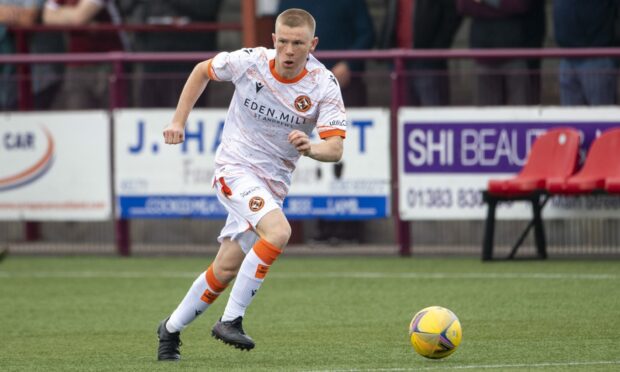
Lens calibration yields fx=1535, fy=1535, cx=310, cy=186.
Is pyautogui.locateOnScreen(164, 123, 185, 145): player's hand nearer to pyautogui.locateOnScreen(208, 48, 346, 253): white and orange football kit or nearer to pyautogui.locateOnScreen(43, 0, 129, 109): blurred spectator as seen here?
pyautogui.locateOnScreen(208, 48, 346, 253): white and orange football kit

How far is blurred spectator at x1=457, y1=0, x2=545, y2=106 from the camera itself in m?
13.8

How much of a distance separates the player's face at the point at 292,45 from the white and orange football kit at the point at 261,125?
0.15 meters

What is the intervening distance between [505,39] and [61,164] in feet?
14.3

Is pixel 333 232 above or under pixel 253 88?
under

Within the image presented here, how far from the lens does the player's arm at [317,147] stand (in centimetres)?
749

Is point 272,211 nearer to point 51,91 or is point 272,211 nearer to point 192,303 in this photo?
point 192,303

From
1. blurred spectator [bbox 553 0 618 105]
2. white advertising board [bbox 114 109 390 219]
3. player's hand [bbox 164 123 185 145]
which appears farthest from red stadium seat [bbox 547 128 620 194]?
player's hand [bbox 164 123 185 145]

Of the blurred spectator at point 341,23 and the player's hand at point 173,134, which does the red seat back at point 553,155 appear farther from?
the player's hand at point 173,134

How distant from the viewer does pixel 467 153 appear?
45.0 ft

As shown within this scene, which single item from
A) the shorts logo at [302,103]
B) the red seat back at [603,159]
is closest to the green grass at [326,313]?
the red seat back at [603,159]

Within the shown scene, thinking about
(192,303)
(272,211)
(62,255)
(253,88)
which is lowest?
(62,255)

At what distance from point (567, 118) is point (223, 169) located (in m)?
5.87

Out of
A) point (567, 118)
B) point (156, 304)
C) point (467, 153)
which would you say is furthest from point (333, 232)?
point (156, 304)

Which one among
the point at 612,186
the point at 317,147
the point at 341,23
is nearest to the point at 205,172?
the point at 341,23
